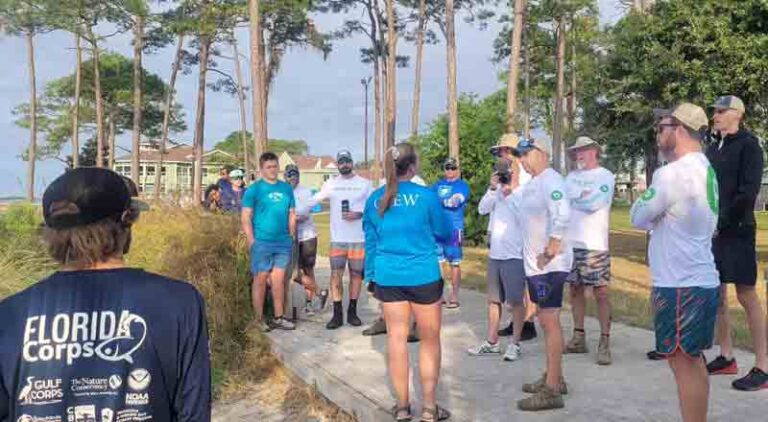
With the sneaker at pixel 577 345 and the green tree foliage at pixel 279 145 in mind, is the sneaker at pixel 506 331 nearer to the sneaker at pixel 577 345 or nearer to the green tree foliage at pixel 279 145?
the sneaker at pixel 577 345

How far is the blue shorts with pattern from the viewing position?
7.41m

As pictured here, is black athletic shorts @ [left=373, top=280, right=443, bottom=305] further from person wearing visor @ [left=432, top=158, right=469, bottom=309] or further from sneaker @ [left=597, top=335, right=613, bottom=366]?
person wearing visor @ [left=432, top=158, right=469, bottom=309]

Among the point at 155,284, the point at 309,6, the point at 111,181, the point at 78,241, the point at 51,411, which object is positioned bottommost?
the point at 51,411

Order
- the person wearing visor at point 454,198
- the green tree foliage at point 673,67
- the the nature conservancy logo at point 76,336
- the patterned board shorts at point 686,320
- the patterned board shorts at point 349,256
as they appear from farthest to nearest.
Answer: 1. the green tree foliage at point 673,67
2. the person wearing visor at point 454,198
3. the patterned board shorts at point 349,256
4. the patterned board shorts at point 686,320
5. the the nature conservancy logo at point 76,336

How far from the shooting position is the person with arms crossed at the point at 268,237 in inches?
292

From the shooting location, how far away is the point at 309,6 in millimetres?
32094

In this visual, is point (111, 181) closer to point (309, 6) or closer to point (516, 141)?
point (516, 141)

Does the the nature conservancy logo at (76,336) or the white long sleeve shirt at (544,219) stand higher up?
the white long sleeve shirt at (544,219)

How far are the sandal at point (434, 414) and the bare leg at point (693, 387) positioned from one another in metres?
1.49

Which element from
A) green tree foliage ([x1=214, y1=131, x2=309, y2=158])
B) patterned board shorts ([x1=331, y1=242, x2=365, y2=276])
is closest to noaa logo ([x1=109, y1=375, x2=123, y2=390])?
patterned board shorts ([x1=331, y1=242, x2=365, y2=276])

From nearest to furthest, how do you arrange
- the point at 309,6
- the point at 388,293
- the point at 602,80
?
the point at 388,293 < the point at 602,80 < the point at 309,6

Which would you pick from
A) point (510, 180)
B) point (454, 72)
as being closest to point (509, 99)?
point (454, 72)

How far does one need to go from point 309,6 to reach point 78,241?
104 feet

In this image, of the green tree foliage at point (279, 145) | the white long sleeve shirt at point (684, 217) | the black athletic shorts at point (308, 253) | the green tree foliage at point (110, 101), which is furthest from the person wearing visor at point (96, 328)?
the green tree foliage at point (279, 145)
